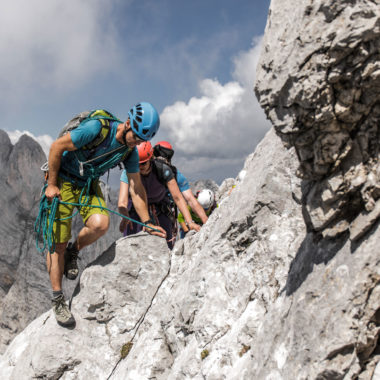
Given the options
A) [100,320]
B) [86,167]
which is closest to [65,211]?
[86,167]

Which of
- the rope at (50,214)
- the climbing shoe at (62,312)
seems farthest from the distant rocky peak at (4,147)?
the climbing shoe at (62,312)

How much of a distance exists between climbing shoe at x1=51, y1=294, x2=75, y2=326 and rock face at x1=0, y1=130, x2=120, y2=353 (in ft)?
108

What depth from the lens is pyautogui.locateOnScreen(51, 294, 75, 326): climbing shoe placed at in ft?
24.0

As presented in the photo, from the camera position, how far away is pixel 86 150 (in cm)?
702

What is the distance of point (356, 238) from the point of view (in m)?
3.54

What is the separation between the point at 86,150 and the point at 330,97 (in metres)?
5.14

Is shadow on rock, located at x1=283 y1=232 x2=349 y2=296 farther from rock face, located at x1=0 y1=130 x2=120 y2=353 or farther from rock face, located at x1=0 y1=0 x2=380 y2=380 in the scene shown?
rock face, located at x1=0 y1=130 x2=120 y2=353

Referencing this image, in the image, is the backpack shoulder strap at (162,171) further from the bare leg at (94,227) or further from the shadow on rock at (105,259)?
the shadow on rock at (105,259)

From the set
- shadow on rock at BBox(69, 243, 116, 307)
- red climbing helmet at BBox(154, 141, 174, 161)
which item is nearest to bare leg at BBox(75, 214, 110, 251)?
shadow on rock at BBox(69, 243, 116, 307)

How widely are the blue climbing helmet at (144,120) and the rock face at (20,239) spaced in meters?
35.4

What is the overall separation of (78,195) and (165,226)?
389 cm

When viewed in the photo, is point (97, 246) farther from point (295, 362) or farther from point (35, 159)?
point (295, 362)

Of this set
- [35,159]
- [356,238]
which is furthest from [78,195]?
[35,159]

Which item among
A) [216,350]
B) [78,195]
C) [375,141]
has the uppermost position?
[78,195]
